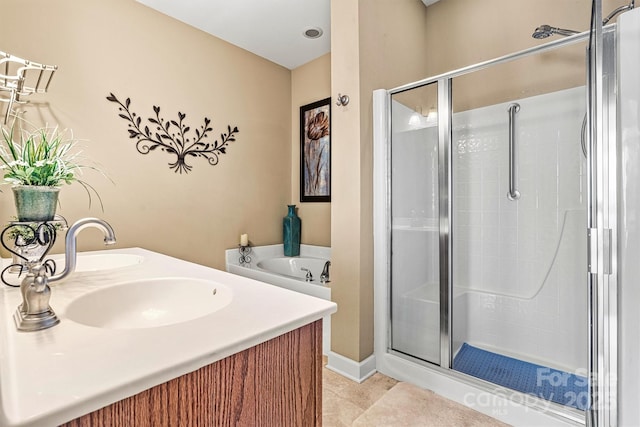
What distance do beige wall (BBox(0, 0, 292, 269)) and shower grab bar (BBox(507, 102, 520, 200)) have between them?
203cm

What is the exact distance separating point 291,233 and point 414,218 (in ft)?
4.72

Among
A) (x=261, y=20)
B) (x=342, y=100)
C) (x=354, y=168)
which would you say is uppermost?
(x=261, y=20)

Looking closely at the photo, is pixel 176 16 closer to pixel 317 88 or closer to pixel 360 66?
pixel 317 88

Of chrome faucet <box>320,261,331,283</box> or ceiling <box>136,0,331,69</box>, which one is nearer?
ceiling <box>136,0,331,69</box>

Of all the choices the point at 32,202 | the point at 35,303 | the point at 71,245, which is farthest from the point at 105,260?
the point at 35,303

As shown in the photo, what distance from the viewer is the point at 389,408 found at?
158cm

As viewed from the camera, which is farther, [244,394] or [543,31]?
[543,31]

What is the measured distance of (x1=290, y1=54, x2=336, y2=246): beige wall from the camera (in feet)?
9.87

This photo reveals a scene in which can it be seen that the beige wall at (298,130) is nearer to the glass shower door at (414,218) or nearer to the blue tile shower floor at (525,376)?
the glass shower door at (414,218)

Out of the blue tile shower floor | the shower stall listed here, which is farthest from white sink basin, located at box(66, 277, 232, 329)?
the blue tile shower floor

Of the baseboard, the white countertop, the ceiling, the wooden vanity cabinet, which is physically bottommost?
the baseboard

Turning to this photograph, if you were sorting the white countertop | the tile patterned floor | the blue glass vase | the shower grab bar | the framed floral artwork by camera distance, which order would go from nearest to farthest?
the white countertop, the tile patterned floor, the shower grab bar, the framed floral artwork, the blue glass vase

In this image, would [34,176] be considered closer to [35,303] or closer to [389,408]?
[35,303]

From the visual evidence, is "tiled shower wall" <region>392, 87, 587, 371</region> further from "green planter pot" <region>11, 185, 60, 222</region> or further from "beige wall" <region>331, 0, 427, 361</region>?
"green planter pot" <region>11, 185, 60, 222</region>
